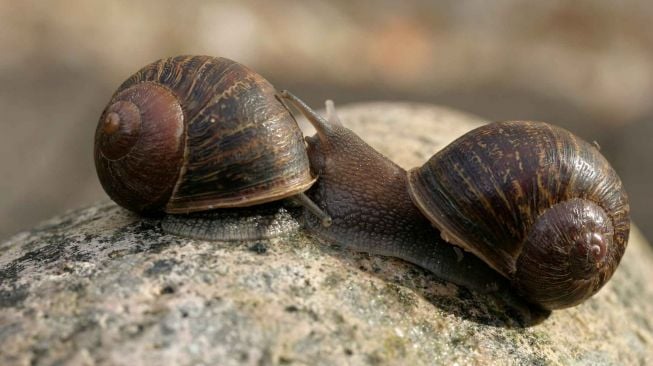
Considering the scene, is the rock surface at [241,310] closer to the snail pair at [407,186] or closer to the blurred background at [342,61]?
the snail pair at [407,186]

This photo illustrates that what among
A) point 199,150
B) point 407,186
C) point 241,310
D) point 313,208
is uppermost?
point 199,150

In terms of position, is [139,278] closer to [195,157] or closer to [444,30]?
[195,157]

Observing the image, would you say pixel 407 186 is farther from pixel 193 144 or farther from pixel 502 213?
pixel 193 144

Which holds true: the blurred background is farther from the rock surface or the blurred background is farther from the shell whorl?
the rock surface

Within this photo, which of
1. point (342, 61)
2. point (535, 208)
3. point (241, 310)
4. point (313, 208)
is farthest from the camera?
point (342, 61)

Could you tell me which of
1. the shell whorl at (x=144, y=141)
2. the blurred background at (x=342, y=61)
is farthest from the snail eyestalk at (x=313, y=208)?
the blurred background at (x=342, y=61)

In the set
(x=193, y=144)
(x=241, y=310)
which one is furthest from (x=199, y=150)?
(x=241, y=310)

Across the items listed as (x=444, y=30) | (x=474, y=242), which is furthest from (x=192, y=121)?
(x=444, y=30)

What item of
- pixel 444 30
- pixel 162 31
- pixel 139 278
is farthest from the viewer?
pixel 444 30
